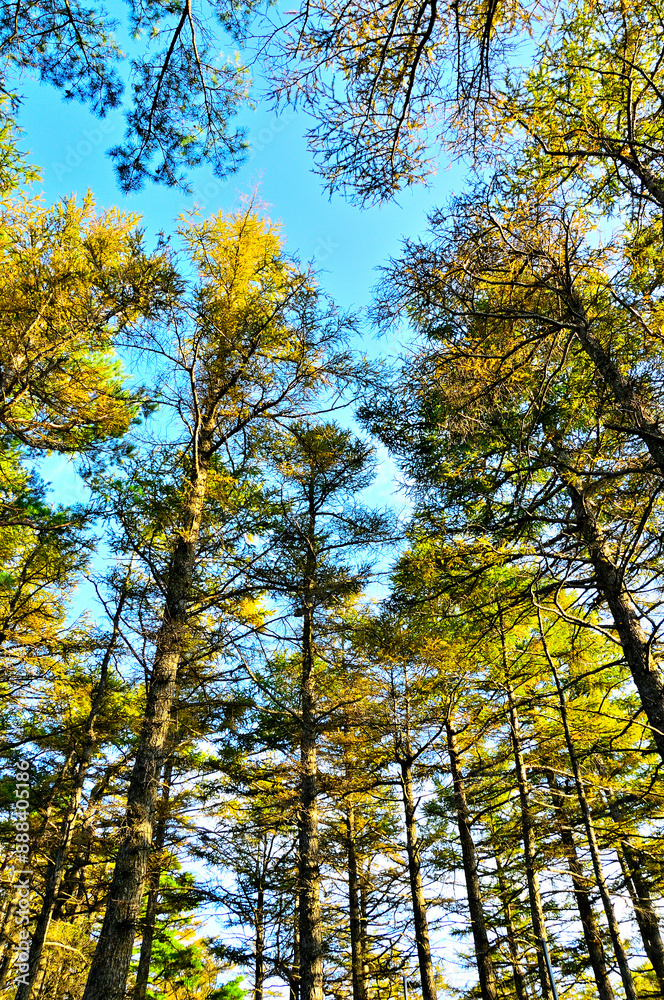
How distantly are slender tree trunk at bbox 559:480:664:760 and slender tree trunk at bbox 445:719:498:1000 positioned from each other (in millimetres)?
4942

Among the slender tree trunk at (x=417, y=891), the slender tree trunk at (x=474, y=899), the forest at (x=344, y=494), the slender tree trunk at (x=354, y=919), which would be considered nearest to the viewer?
the forest at (x=344, y=494)

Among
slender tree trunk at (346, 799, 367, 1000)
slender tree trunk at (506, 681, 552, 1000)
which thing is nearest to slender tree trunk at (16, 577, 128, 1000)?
slender tree trunk at (346, 799, 367, 1000)

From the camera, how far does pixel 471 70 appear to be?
310 centimetres

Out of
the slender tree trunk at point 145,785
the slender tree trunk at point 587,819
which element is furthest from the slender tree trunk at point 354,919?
the slender tree trunk at point 145,785

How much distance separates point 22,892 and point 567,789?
34.4 feet

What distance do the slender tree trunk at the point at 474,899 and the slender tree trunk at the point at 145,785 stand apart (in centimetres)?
523

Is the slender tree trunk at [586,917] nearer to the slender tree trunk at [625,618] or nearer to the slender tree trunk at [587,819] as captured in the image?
the slender tree trunk at [587,819]

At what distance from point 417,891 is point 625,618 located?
6.87 meters

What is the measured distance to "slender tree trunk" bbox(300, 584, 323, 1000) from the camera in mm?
6441

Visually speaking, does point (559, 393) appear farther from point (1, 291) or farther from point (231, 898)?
point (231, 898)

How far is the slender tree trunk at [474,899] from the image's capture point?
793 cm

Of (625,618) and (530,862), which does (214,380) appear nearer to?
(625,618)

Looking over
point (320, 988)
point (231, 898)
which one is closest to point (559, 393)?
point (320, 988)

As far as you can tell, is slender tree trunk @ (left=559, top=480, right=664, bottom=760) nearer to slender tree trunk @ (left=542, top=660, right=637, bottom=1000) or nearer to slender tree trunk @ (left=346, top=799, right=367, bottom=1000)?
slender tree trunk @ (left=542, top=660, right=637, bottom=1000)
